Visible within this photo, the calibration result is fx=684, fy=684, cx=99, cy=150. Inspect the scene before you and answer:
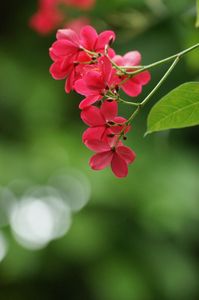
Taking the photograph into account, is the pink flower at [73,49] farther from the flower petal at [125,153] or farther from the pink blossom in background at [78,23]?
the pink blossom in background at [78,23]

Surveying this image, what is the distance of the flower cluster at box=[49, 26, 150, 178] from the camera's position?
749 millimetres

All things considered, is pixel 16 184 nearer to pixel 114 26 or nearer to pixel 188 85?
pixel 114 26

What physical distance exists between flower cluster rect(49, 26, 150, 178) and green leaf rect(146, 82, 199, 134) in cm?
3

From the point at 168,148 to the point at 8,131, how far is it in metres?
1.01

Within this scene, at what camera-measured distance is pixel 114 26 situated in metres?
1.77

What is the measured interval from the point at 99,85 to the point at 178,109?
89mm

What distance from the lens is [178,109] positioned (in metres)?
0.74

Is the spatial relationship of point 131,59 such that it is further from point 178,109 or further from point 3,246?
point 3,246

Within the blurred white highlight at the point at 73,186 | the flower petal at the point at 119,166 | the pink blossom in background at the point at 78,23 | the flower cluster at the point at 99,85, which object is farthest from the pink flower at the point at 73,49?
the blurred white highlight at the point at 73,186

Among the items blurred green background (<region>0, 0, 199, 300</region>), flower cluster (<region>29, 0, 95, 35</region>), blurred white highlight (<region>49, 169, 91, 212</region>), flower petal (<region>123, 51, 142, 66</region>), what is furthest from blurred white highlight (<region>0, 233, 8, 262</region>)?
flower petal (<region>123, 51, 142, 66</region>)

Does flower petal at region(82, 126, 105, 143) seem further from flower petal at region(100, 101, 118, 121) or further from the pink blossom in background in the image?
the pink blossom in background

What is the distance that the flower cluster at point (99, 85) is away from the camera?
2.46ft

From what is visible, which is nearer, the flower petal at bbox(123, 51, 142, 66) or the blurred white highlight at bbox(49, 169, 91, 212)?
the flower petal at bbox(123, 51, 142, 66)

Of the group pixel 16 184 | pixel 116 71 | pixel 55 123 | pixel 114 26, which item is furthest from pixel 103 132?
pixel 55 123
